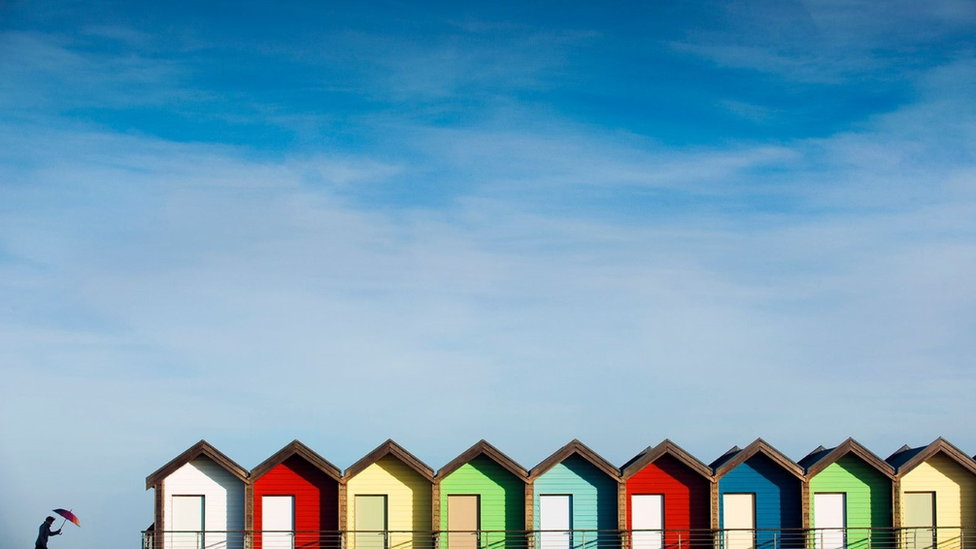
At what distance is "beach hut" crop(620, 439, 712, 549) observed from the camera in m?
39.9

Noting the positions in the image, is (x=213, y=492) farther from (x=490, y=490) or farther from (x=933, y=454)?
(x=933, y=454)

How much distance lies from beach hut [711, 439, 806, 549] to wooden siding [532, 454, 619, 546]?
315cm

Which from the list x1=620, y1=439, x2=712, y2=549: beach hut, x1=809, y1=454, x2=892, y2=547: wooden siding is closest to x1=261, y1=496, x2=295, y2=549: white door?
x1=620, y1=439, x2=712, y2=549: beach hut

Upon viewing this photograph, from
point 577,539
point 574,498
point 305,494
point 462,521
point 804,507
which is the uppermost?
point 305,494

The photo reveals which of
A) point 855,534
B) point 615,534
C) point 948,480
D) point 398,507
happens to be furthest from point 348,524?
point 948,480

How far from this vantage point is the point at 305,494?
1539 inches

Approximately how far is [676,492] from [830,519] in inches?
191

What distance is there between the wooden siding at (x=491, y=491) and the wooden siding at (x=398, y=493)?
58 cm

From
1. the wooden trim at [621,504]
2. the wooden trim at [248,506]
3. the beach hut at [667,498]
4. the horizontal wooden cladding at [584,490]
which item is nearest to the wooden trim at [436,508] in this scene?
the horizontal wooden cladding at [584,490]

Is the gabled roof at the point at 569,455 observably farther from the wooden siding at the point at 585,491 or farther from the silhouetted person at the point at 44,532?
the silhouetted person at the point at 44,532

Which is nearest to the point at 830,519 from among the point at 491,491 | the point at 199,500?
the point at 491,491

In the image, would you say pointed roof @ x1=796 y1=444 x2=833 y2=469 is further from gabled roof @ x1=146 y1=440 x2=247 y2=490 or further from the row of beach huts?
gabled roof @ x1=146 y1=440 x2=247 y2=490

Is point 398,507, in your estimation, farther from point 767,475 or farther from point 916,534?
point 916,534

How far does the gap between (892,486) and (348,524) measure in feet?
54.4
